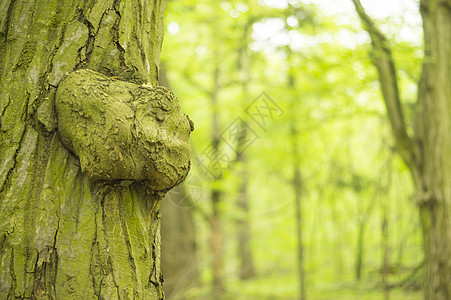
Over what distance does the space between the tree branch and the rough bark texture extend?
325 centimetres

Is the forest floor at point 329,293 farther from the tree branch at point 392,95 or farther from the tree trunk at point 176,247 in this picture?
the tree branch at point 392,95

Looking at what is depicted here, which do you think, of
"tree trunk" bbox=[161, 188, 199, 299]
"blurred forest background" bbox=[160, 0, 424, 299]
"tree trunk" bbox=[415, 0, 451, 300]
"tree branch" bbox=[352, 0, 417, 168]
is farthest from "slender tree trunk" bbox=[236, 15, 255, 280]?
"tree trunk" bbox=[415, 0, 451, 300]

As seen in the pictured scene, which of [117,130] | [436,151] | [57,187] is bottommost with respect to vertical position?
[57,187]

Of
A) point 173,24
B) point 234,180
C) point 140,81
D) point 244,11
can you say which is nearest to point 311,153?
point 234,180

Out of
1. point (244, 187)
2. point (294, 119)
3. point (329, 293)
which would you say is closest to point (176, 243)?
point (294, 119)

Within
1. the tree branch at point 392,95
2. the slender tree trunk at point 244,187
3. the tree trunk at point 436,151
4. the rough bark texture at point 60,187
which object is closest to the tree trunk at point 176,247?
the slender tree trunk at point 244,187

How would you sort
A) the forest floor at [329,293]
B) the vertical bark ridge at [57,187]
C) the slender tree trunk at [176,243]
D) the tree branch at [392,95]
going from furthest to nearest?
the forest floor at [329,293] < the slender tree trunk at [176,243] < the tree branch at [392,95] < the vertical bark ridge at [57,187]

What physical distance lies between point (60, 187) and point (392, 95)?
3.57 meters

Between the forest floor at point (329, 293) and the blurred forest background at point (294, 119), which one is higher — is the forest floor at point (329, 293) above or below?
below

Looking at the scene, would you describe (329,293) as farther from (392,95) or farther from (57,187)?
(57,187)

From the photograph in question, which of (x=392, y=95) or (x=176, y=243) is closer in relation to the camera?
(x=392, y=95)

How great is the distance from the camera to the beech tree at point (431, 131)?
3627 mm

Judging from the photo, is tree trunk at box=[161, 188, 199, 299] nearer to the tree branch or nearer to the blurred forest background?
the blurred forest background

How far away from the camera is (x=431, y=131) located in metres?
3.72
